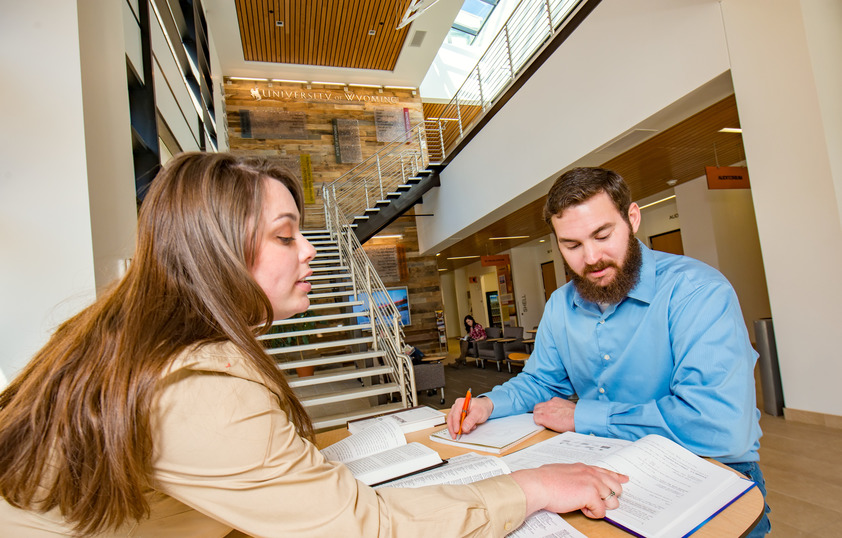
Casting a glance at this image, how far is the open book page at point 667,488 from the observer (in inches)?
28.8

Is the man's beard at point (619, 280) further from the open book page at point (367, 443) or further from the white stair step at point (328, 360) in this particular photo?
the white stair step at point (328, 360)

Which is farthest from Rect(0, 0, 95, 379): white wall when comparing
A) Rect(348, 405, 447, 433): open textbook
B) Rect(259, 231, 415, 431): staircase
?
Rect(259, 231, 415, 431): staircase

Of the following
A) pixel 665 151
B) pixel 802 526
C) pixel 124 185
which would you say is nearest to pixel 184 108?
pixel 124 185

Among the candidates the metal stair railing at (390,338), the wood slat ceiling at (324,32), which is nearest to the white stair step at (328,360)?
the metal stair railing at (390,338)

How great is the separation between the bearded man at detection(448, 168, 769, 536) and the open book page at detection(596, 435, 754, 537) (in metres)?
0.19

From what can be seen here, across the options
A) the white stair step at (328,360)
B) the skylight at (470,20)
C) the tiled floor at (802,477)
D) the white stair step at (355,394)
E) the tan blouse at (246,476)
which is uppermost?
the skylight at (470,20)

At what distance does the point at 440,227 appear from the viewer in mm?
9430

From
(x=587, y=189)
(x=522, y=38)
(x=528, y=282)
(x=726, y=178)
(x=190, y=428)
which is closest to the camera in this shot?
(x=190, y=428)

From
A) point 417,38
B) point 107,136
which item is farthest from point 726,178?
point 417,38

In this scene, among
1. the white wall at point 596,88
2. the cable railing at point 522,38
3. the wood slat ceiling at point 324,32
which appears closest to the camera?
the white wall at point 596,88

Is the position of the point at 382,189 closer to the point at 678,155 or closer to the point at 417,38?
the point at 417,38

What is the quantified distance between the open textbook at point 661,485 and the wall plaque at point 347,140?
10.6 m

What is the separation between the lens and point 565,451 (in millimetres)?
1082

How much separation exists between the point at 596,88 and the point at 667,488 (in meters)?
4.50
